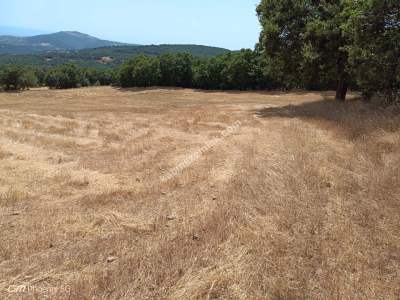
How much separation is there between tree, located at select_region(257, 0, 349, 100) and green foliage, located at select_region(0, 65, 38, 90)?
74.9 metres

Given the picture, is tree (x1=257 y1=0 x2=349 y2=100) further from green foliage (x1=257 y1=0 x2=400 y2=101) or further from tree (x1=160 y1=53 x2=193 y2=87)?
tree (x1=160 y1=53 x2=193 y2=87)

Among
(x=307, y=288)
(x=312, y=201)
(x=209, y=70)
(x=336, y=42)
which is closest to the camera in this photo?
(x=307, y=288)

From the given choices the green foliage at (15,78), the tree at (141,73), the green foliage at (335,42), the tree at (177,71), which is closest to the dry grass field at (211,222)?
the green foliage at (335,42)

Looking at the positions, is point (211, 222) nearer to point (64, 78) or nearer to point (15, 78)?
point (15, 78)

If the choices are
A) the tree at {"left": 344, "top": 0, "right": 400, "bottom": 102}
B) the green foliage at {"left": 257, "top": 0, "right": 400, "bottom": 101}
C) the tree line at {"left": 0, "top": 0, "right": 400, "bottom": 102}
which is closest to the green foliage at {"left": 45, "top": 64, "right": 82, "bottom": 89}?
the tree line at {"left": 0, "top": 0, "right": 400, "bottom": 102}

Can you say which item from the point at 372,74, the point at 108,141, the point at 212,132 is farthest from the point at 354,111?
the point at 108,141

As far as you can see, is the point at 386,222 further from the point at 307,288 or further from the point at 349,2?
Answer: the point at 349,2

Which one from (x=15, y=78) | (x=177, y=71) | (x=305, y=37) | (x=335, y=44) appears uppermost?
(x=305, y=37)

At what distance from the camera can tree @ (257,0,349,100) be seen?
73.4 ft

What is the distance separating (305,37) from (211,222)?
19.9 m

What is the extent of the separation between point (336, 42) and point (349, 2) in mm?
3599

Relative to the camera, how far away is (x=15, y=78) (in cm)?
8456

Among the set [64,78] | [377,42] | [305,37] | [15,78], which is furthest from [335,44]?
[64,78]

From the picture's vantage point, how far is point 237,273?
15.1 feet
